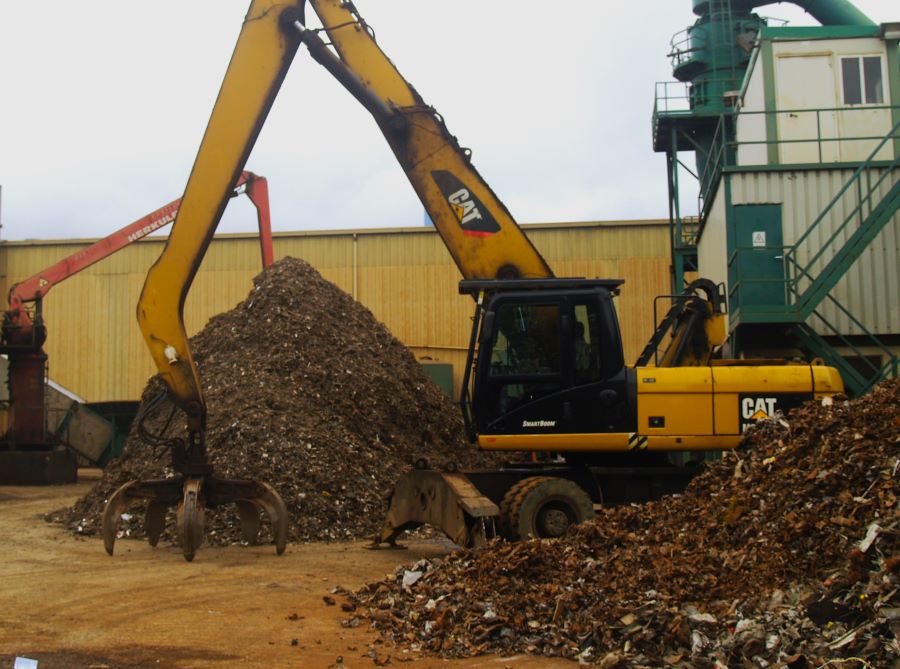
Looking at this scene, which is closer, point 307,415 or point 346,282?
point 307,415

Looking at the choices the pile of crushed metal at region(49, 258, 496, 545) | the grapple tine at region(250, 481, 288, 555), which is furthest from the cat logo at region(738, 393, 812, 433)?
the pile of crushed metal at region(49, 258, 496, 545)

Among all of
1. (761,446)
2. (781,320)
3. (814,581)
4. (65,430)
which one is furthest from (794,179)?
(65,430)

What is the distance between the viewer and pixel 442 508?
1000 centimetres

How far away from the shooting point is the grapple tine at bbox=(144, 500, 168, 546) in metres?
11.9

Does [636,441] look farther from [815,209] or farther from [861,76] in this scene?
[861,76]

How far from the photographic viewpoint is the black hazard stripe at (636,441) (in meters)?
10.1

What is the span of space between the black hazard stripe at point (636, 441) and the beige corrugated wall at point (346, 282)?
20241mm

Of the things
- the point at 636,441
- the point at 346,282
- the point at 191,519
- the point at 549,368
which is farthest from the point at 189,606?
the point at 346,282

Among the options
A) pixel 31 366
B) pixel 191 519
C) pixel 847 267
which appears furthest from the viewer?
pixel 31 366

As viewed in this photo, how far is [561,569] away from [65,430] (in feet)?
67.1

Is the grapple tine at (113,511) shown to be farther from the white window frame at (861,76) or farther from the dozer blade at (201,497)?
the white window frame at (861,76)

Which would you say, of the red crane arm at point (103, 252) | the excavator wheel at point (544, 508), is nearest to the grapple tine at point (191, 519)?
the excavator wheel at point (544, 508)

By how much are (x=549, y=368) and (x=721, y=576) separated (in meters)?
3.64

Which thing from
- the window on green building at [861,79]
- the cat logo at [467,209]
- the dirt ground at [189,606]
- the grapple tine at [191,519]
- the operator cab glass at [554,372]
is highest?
the window on green building at [861,79]
